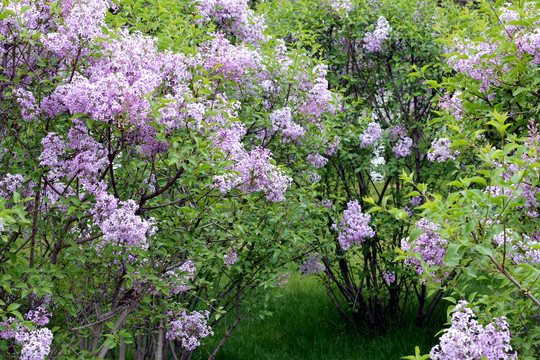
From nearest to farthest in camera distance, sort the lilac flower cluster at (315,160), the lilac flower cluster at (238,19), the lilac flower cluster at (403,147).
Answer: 1. the lilac flower cluster at (315,160)
2. the lilac flower cluster at (238,19)
3. the lilac flower cluster at (403,147)

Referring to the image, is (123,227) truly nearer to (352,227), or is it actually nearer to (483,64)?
(483,64)

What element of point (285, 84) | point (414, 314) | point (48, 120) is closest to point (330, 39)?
point (285, 84)

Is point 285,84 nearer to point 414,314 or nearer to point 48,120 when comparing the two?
point 48,120

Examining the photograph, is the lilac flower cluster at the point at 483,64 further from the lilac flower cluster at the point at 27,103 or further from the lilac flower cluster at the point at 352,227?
the lilac flower cluster at the point at 27,103

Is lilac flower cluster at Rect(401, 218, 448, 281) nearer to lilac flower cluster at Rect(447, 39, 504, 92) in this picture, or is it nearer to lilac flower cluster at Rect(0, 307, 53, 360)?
lilac flower cluster at Rect(447, 39, 504, 92)

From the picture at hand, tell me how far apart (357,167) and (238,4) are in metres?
2.08

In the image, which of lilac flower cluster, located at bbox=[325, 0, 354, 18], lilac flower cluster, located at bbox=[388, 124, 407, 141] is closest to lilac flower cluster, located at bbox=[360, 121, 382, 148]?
lilac flower cluster, located at bbox=[388, 124, 407, 141]

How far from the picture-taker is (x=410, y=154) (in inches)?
244

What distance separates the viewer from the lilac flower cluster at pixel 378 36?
5.96 metres

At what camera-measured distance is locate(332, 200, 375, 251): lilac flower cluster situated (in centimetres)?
538

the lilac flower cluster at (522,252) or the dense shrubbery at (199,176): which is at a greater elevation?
the dense shrubbery at (199,176)

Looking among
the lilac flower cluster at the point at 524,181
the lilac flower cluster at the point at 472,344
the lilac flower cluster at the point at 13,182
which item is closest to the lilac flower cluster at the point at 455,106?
the lilac flower cluster at the point at 524,181

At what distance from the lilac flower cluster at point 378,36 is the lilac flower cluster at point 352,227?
1797mm

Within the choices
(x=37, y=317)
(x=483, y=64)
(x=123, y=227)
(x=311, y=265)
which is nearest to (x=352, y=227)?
(x=311, y=265)
